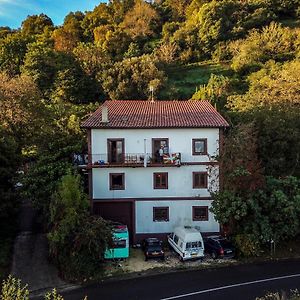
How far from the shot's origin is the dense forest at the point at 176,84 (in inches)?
1039

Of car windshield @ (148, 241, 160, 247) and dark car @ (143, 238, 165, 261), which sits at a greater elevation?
car windshield @ (148, 241, 160, 247)

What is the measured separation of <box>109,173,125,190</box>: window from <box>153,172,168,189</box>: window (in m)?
2.40

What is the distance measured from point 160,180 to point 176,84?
119 ft

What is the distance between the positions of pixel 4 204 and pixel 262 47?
173 ft

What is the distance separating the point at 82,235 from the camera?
22.5 m

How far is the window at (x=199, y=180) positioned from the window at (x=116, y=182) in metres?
5.40

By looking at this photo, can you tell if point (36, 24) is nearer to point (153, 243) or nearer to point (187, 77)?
point (187, 77)

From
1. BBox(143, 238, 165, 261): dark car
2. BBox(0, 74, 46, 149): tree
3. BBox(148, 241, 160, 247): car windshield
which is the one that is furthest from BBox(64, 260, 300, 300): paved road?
BBox(0, 74, 46, 149): tree

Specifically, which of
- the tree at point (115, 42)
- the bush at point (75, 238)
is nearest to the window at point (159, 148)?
the bush at point (75, 238)

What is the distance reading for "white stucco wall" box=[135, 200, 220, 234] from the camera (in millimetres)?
28281

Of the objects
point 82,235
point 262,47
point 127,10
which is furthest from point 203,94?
point 127,10

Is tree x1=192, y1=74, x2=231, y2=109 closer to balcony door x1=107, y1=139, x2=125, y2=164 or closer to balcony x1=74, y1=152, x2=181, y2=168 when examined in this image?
balcony x1=74, y1=152, x2=181, y2=168

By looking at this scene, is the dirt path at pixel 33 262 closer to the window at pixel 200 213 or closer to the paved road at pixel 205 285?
the paved road at pixel 205 285

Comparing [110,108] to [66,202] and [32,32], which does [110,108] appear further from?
[32,32]
